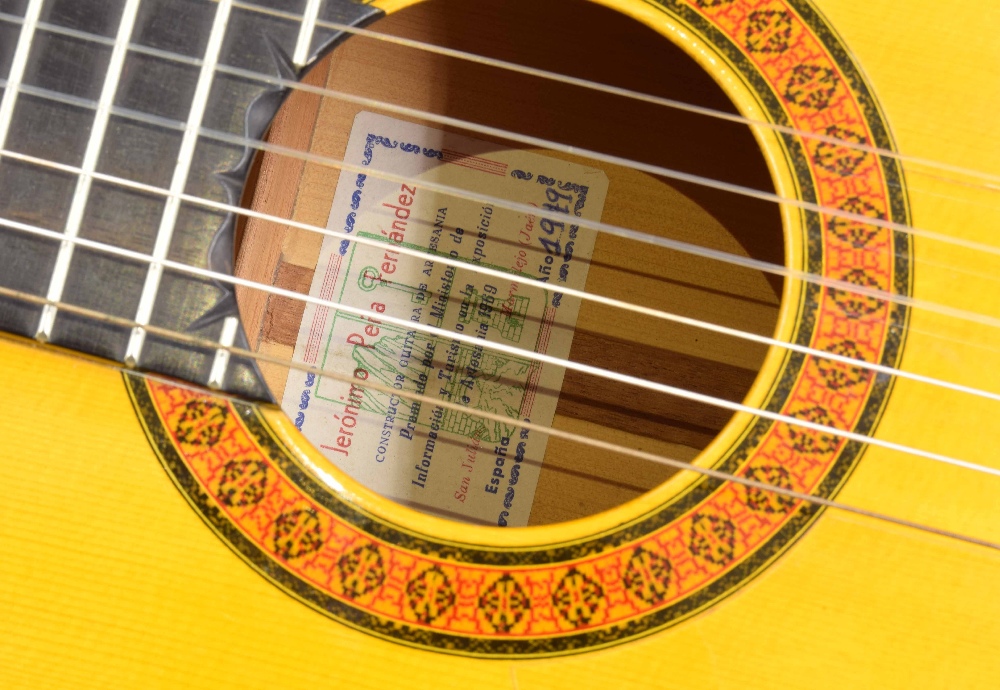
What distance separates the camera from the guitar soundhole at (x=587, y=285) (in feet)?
4.35

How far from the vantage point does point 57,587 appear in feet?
2.53

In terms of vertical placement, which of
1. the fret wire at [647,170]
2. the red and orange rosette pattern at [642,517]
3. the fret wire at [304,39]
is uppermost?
the fret wire at [304,39]

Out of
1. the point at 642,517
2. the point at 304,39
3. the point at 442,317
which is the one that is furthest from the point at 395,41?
the point at 442,317

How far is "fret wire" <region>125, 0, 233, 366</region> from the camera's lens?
2.51 feet

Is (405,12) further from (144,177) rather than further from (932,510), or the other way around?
(932,510)

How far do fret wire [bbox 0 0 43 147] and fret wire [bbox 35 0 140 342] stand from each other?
0.24 ft

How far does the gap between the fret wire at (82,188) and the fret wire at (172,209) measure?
7cm

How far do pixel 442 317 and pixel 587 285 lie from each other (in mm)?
241

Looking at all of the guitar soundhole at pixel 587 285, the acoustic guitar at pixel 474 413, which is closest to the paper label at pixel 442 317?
the guitar soundhole at pixel 587 285

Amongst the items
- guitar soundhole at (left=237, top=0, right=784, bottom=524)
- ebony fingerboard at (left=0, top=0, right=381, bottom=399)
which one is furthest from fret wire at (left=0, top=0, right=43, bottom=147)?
guitar soundhole at (left=237, top=0, right=784, bottom=524)

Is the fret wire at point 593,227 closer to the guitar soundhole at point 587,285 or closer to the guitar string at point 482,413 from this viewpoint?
the guitar string at point 482,413

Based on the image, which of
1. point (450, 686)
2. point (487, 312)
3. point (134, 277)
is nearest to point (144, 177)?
point (134, 277)

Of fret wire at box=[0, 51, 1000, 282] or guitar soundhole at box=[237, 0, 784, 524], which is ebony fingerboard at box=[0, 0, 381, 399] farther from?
guitar soundhole at box=[237, 0, 784, 524]

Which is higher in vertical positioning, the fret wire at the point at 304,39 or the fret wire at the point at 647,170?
the fret wire at the point at 304,39
